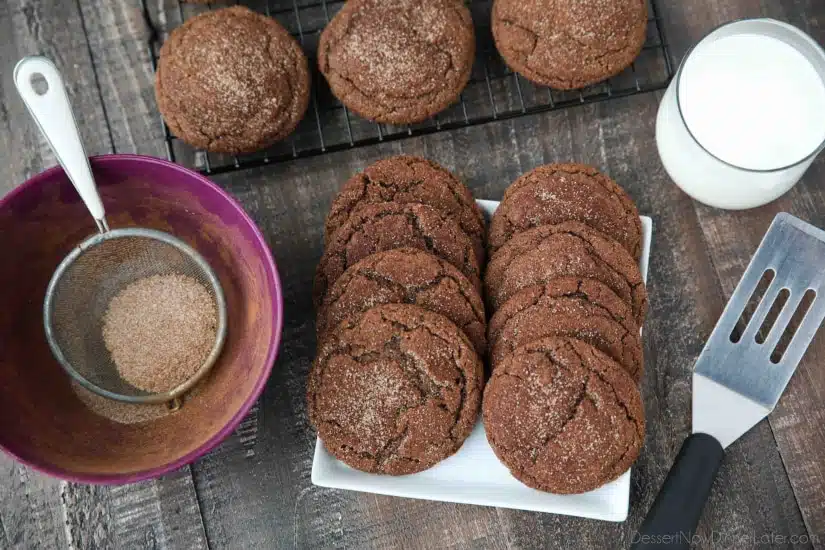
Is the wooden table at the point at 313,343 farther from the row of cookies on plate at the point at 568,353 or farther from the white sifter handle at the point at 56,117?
the white sifter handle at the point at 56,117

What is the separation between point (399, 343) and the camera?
156 centimetres

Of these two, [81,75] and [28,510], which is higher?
[81,75]

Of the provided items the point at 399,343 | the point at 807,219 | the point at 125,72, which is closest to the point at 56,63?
the point at 125,72

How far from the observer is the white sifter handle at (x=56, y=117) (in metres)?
1.33

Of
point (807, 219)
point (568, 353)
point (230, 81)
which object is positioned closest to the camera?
point (568, 353)

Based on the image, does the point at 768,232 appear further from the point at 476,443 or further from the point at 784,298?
the point at 476,443

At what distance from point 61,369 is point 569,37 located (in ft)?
4.48

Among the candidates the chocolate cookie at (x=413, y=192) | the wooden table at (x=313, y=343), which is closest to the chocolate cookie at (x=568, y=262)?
the chocolate cookie at (x=413, y=192)

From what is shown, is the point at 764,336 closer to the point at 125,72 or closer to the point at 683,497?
the point at 683,497

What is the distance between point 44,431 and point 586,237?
117 centimetres

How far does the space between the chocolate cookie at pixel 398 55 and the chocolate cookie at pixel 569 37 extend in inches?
4.3

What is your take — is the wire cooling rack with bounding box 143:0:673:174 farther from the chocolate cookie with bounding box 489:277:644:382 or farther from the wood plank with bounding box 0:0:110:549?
the chocolate cookie with bounding box 489:277:644:382

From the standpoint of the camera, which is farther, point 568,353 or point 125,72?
point 125,72

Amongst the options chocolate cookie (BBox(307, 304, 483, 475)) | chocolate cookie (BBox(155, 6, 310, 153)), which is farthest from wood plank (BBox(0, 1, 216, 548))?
chocolate cookie (BBox(307, 304, 483, 475))
